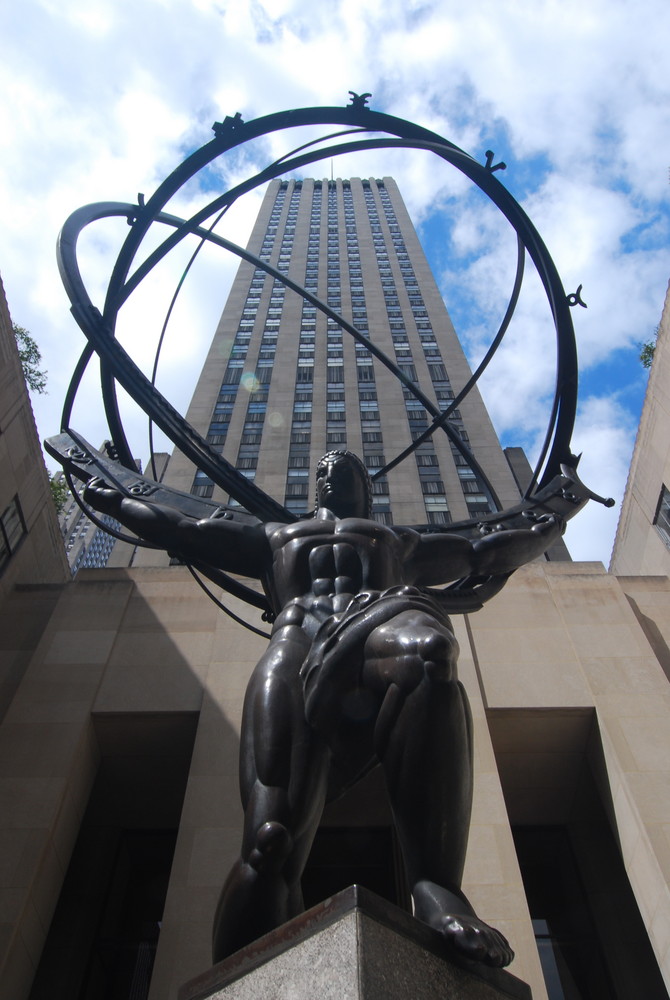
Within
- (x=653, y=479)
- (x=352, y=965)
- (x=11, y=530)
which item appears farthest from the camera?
(x=653, y=479)

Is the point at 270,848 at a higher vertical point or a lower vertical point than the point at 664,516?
lower

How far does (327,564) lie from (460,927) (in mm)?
2521

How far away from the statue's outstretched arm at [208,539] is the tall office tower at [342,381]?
24.6 m

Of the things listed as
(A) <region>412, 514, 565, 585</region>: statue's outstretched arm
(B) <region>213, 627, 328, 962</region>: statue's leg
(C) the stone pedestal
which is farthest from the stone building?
(C) the stone pedestal

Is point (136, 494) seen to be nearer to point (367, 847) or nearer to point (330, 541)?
point (330, 541)

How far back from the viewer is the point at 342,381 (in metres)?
44.7

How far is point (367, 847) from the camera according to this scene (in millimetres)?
10055

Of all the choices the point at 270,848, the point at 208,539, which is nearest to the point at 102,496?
the point at 208,539

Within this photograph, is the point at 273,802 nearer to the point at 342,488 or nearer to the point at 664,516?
the point at 342,488

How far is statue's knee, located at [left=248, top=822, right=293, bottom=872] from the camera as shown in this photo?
3.55 m

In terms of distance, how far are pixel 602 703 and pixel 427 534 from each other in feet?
18.5

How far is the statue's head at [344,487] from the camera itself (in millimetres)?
6000

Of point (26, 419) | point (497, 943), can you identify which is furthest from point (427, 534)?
point (26, 419)

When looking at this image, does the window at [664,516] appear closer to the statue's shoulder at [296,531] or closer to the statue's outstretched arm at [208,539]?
the statue's shoulder at [296,531]
